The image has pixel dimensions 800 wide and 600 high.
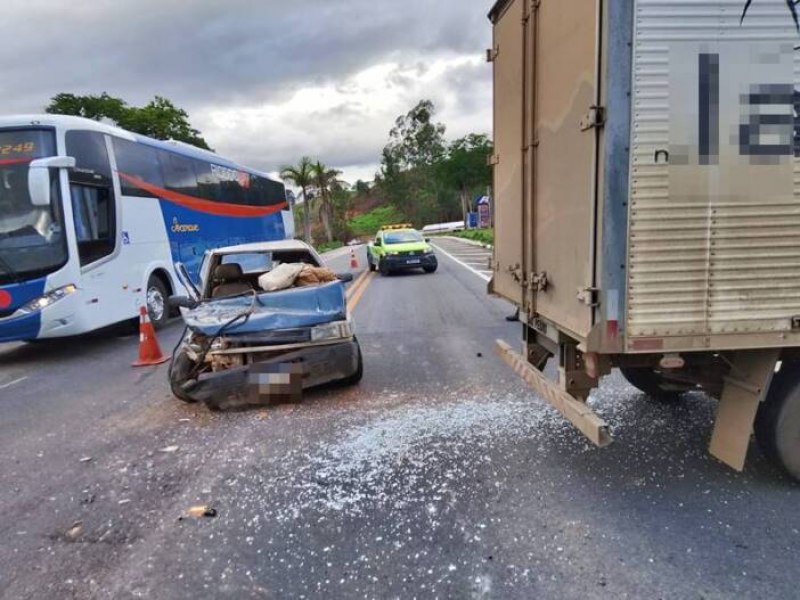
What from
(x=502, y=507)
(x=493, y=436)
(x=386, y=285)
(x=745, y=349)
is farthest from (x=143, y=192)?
(x=745, y=349)

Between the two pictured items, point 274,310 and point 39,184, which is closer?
point 274,310

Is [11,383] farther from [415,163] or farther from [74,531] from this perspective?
[415,163]

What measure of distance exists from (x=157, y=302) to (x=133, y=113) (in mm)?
34262

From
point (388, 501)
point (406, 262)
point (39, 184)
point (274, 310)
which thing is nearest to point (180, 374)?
point (274, 310)

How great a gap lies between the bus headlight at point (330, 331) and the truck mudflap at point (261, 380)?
0.11 meters

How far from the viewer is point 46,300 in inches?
326

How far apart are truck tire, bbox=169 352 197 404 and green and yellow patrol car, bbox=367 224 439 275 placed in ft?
46.8

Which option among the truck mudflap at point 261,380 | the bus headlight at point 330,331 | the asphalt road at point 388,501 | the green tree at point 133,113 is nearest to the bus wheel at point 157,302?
the asphalt road at point 388,501

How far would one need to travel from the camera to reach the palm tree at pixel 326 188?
180 feet

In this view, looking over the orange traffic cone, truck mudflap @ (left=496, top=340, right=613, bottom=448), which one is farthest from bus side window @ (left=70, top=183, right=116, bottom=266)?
truck mudflap @ (left=496, top=340, right=613, bottom=448)

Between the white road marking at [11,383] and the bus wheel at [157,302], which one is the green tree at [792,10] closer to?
the white road marking at [11,383]

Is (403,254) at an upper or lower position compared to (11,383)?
upper

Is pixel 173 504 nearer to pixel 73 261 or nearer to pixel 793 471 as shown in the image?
pixel 793 471

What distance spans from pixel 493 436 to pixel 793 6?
3315 millimetres
